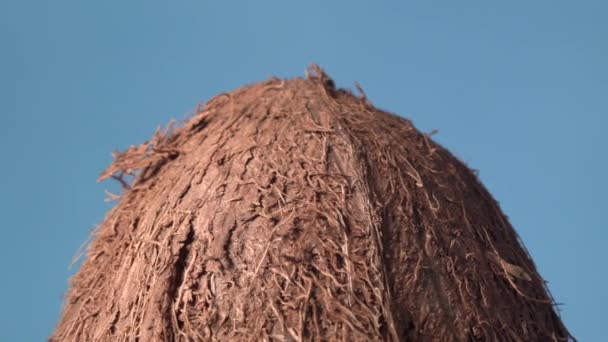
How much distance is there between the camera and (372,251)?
17.8 ft

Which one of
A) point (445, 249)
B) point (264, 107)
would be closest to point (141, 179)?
point (264, 107)

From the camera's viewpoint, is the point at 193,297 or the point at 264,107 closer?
the point at 193,297

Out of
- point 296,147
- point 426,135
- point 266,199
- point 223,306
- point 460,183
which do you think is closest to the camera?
point 223,306

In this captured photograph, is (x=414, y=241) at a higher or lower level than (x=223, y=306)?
higher

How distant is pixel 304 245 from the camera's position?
5.37 meters

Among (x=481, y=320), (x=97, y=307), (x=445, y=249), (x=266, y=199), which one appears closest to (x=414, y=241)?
(x=445, y=249)

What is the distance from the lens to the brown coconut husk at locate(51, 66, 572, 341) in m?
5.21

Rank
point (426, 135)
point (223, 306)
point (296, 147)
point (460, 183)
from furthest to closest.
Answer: point (426, 135) → point (460, 183) → point (296, 147) → point (223, 306)

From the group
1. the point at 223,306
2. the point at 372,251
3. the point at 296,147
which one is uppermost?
the point at 296,147

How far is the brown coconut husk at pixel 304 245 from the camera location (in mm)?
5207

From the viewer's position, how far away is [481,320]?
218 inches

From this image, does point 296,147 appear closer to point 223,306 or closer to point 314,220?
point 314,220

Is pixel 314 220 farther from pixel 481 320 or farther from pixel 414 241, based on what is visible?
pixel 481 320

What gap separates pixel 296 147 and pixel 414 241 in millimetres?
1057
